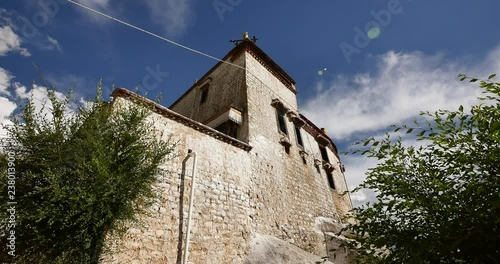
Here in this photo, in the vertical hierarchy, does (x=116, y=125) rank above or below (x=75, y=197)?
above

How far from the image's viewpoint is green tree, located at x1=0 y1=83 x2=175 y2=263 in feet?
14.4

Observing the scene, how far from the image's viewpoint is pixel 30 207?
4.40 meters

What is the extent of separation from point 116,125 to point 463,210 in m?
6.44

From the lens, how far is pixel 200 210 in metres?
7.34

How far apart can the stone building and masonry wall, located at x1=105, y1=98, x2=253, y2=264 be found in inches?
1.0

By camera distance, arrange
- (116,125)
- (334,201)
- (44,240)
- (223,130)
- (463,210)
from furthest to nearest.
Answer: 1. (334,201)
2. (223,130)
3. (116,125)
4. (44,240)
5. (463,210)

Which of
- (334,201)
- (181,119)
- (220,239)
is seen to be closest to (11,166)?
(181,119)

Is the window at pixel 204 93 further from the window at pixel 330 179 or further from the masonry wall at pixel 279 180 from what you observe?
the window at pixel 330 179

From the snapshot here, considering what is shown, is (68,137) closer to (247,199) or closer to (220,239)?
(220,239)

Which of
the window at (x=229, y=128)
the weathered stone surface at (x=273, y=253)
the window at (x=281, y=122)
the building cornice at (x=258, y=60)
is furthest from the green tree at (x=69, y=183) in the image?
the building cornice at (x=258, y=60)

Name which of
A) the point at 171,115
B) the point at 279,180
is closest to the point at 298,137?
the point at 279,180

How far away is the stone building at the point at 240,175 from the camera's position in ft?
22.0

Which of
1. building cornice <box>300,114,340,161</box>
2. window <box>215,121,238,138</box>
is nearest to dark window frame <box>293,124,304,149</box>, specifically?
building cornice <box>300,114,340,161</box>

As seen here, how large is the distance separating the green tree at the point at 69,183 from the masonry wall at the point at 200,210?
35.4 inches
